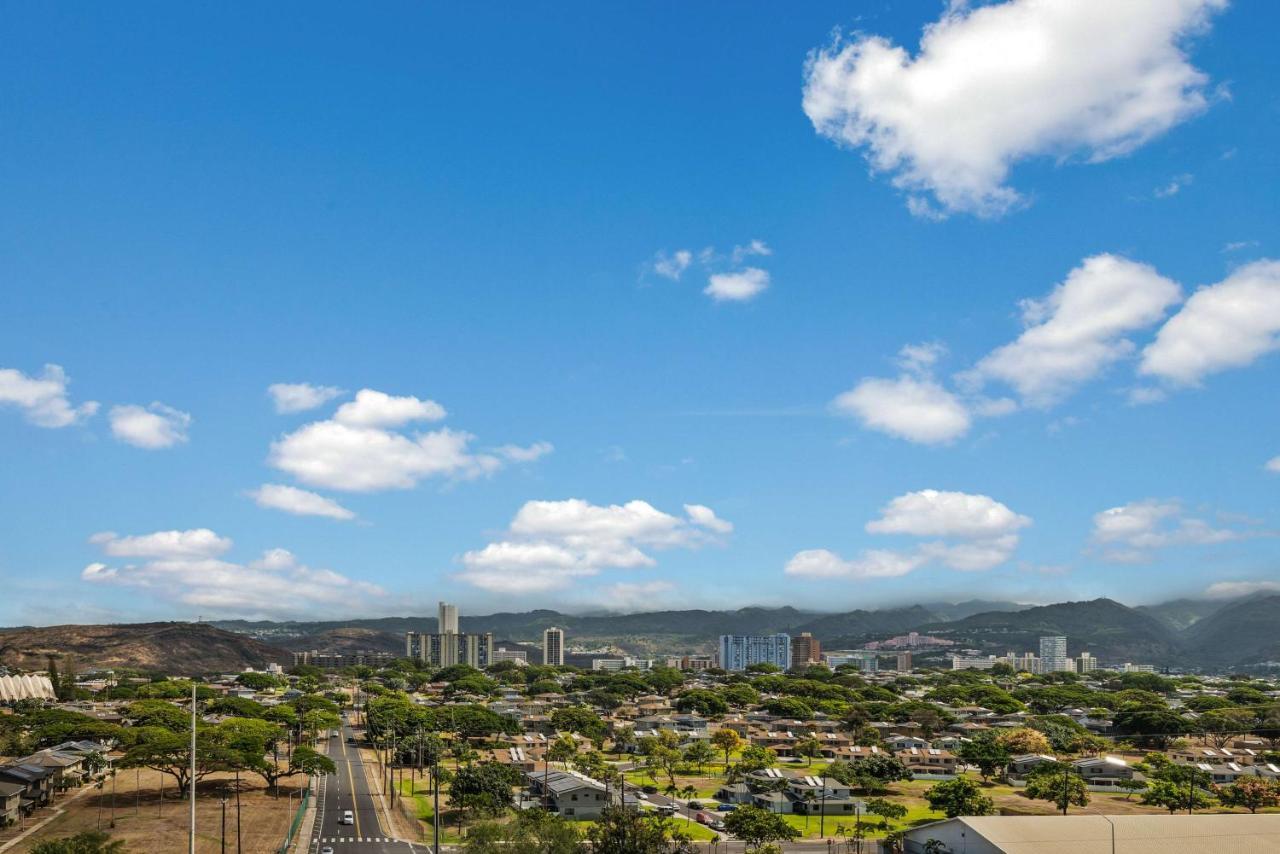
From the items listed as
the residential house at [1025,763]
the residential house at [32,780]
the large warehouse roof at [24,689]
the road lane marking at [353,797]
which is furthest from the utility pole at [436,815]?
the large warehouse roof at [24,689]

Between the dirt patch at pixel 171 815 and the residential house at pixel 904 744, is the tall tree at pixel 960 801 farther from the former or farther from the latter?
the dirt patch at pixel 171 815

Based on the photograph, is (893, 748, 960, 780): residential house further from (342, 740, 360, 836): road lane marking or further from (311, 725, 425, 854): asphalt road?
(342, 740, 360, 836): road lane marking

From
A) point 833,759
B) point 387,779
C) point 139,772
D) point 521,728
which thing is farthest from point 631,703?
point 139,772

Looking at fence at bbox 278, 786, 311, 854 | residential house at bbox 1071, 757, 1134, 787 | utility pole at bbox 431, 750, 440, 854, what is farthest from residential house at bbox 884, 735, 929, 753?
fence at bbox 278, 786, 311, 854

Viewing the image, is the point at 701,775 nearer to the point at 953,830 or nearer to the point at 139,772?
the point at 953,830

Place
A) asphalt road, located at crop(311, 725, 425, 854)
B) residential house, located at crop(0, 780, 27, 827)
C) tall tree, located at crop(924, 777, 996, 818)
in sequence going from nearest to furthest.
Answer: asphalt road, located at crop(311, 725, 425, 854)
residential house, located at crop(0, 780, 27, 827)
tall tree, located at crop(924, 777, 996, 818)

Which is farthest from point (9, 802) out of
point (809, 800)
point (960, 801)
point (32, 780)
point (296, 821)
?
point (960, 801)
